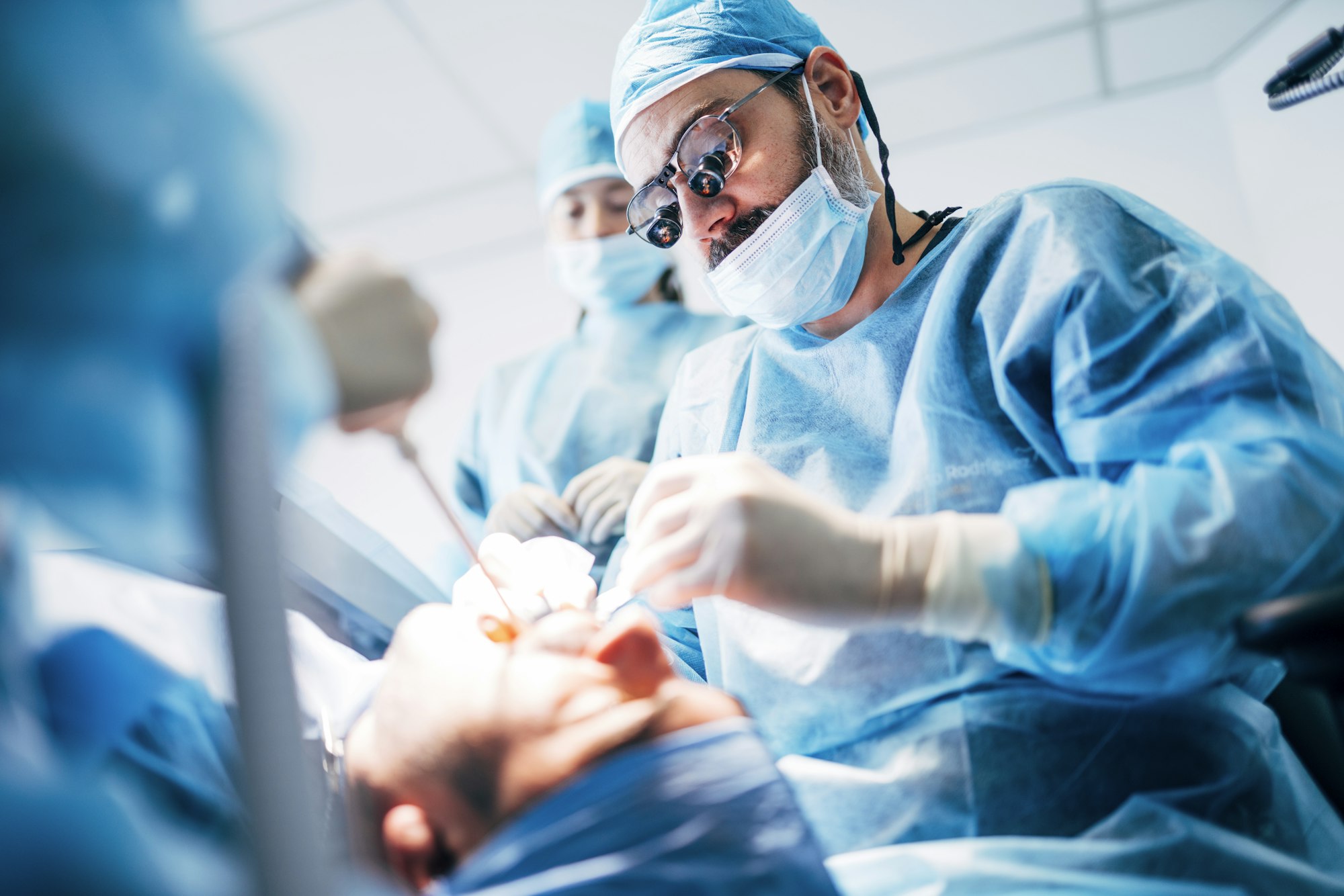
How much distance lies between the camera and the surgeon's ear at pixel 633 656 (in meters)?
0.86

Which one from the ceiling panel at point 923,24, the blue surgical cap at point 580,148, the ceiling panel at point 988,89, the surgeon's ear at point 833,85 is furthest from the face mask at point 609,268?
the ceiling panel at point 988,89

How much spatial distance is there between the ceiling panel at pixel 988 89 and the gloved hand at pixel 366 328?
2.61 m

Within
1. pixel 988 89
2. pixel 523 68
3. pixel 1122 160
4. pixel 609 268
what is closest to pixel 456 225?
pixel 523 68

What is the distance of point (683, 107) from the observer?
1347 mm

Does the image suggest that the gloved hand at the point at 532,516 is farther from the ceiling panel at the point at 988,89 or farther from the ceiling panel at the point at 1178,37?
the ceiling panel at the point at 1178,37

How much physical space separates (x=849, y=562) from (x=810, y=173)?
70cm

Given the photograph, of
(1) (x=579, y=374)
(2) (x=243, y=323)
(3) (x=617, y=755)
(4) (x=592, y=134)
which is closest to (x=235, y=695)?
(2) (x=243, y=323)

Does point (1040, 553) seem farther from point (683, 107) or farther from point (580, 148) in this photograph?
point (580, 148)

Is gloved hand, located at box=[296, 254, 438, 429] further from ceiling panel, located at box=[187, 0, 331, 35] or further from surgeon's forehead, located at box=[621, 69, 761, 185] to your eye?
ceiling panel, located at box=[187, 0, 331, 35]

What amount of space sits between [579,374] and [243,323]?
174 cm

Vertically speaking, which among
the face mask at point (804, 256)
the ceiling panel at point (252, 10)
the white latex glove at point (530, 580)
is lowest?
the white latex glove at point (530, 580)

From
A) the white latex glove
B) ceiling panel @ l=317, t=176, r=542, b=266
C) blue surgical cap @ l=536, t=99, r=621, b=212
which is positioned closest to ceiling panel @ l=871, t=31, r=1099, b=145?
blue surgical cap @ l=536, t=99, r=621, b=212

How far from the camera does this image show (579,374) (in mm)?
2291

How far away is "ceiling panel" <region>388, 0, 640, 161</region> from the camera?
95.0 inches
